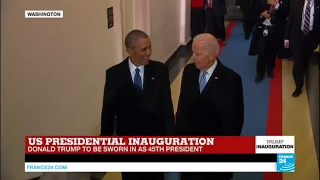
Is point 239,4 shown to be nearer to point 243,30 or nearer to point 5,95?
point 243,30

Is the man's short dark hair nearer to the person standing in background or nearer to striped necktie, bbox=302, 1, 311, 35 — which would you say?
the person standing in background

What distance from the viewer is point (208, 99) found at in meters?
1.61

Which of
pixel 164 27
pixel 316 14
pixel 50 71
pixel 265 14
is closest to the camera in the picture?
pixel 316 14

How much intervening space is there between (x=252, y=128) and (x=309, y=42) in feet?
1.14

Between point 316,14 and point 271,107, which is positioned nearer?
point 316,14

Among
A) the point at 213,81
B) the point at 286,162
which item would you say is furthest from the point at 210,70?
the point at 286,162

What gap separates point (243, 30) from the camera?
1.65 metres

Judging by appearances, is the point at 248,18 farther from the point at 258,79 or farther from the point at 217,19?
the point at 258,79

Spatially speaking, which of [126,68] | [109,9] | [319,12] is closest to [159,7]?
[109,9]

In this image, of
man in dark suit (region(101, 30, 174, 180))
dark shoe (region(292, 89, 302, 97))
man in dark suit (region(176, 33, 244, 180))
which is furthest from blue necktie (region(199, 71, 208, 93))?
dark shoe (region(292, 89, 302, 97))

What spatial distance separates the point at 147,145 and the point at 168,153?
0.25 feet

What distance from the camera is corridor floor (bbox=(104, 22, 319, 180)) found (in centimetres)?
159

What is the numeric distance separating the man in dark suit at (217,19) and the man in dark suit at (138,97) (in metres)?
0.22

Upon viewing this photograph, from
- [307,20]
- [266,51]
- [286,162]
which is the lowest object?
[286,162]
